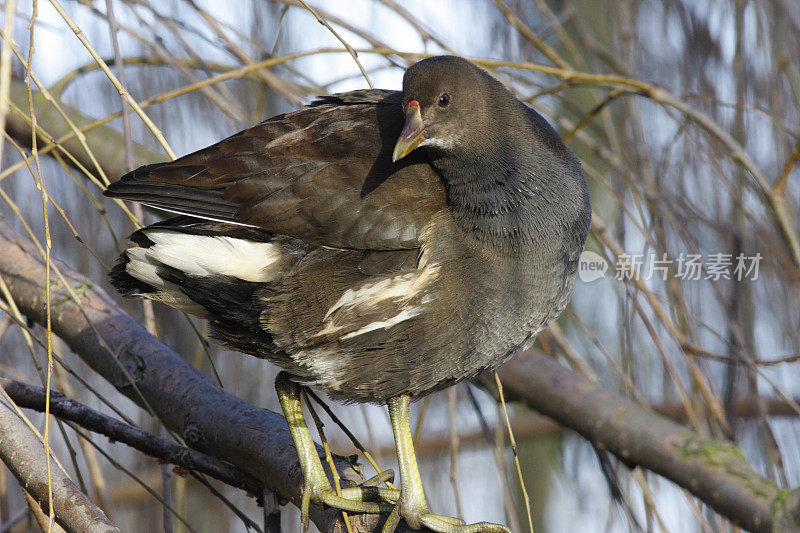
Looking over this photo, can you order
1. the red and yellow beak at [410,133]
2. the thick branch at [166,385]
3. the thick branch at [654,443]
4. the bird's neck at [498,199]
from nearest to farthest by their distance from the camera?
the red and yellow beak at [410,133] < the bird's neck at [498,199] < the thick branch at [166,385] < the thick branch at [654,443]

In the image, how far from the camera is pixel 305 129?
2084 millimetres

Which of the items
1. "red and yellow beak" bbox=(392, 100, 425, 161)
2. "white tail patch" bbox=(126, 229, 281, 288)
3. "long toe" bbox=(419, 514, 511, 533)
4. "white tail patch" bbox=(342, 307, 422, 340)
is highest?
"red and yellow beak" bbox=(392, 100, 425, 161)

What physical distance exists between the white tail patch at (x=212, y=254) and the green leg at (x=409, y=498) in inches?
22.0

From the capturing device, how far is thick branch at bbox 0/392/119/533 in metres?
1.50

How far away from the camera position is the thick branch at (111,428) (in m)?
2.08

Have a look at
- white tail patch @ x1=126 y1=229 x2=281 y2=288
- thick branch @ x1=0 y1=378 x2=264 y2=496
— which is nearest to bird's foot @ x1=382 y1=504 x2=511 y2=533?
thick branch @ x1=0 y1=378 x2=264 y2=496

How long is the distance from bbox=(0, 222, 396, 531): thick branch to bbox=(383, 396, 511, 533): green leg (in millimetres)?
114

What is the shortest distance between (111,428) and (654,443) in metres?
1.83

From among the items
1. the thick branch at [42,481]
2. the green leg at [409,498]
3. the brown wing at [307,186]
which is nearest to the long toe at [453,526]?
the green leg at [409,498]

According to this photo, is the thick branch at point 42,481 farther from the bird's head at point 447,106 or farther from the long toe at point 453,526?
the bird's head at point 447,106

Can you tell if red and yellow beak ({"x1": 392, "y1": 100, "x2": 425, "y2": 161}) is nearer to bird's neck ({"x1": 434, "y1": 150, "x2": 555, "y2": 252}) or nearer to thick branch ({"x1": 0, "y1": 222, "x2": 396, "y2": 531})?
bird's neck ({"x1": 434, "y1": 150, "x2": 555, "y2": 252})

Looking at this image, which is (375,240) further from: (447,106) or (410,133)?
(447,106)

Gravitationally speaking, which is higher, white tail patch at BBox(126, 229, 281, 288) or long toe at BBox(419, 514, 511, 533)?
white tail patch at BBox(126, 229, 281, 288)

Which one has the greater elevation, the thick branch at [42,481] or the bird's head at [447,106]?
the bird's head at [447,106]
